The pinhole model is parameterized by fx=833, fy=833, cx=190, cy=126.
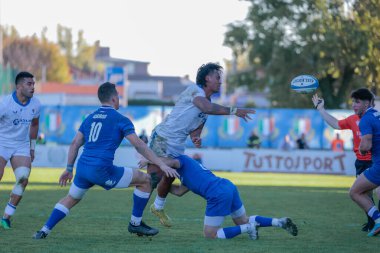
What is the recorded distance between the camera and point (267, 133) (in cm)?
4100

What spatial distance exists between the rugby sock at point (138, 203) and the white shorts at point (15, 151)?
7.23 feet

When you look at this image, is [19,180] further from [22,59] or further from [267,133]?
[22,59]

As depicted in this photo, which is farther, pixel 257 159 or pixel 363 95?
pixel 257 159

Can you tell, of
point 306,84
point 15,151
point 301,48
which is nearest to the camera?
point 15,151

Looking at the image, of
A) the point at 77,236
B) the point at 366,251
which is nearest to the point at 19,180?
the point at 77,236

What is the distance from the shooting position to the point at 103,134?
9.98 metres

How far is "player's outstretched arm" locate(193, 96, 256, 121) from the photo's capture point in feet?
34.5

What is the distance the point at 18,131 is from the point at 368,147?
494 centimetres

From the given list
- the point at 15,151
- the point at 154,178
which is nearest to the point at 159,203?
the point at 154,178

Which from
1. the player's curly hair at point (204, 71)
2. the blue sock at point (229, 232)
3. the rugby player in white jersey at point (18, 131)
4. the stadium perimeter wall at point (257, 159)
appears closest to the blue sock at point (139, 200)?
the blue sock at point (229, 232)

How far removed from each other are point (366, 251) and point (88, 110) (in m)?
33.0

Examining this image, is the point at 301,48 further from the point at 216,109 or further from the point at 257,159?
the point at 216,109

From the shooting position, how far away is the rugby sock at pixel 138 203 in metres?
10.6

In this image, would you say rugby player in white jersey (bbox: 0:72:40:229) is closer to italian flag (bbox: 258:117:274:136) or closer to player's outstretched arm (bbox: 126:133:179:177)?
player's outstretched arm (bbox: 126:133:179:177)
